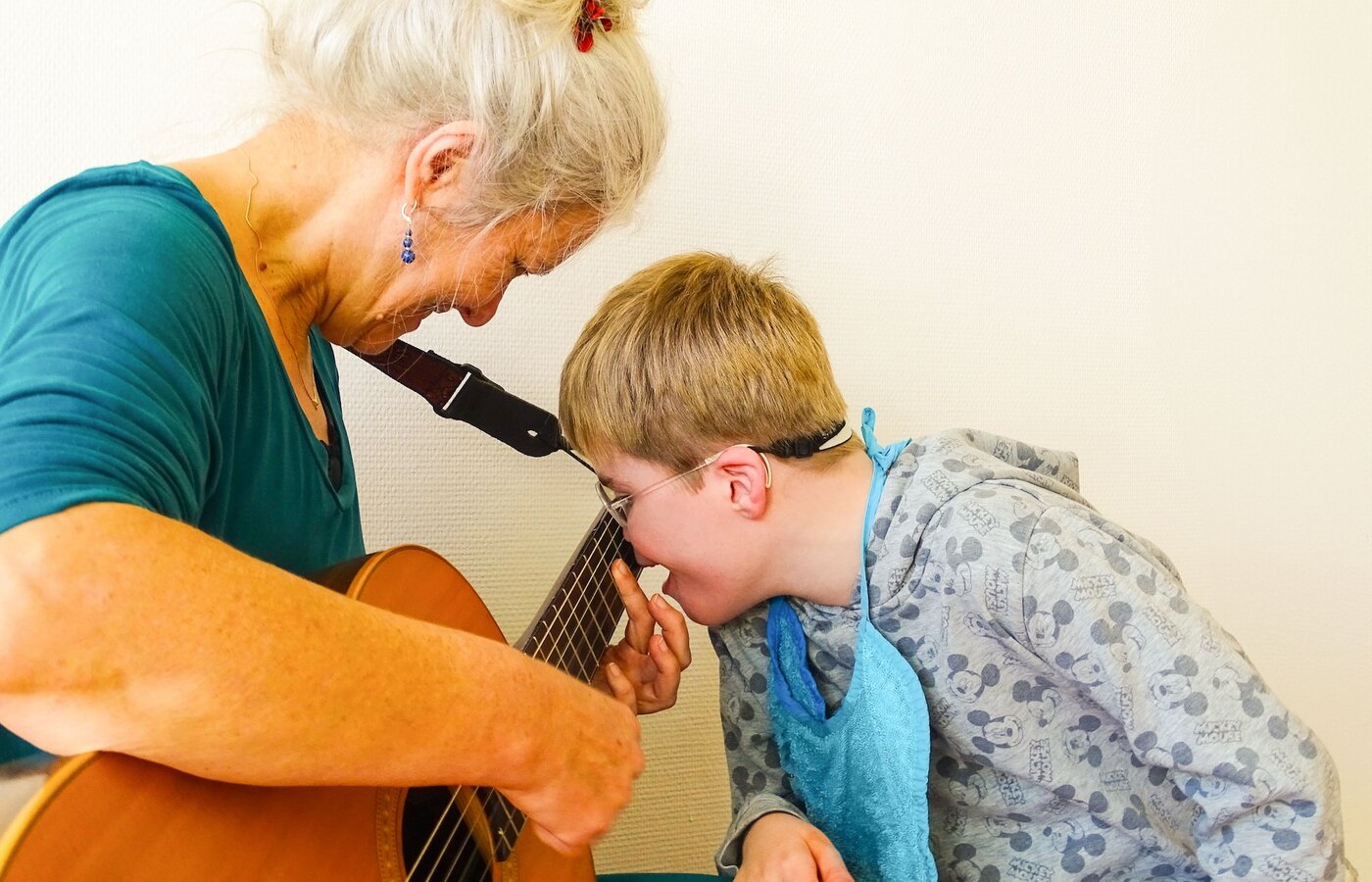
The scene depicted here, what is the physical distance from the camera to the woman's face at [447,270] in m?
0.75

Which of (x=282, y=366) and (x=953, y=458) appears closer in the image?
(x=282, y=366)

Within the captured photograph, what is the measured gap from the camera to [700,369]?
89 cm

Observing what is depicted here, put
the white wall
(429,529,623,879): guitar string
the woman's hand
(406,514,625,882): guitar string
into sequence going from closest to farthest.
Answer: the woman's hand, (406,514,625,882): guitar string, (429,529,623,879): guitar string, the white wall

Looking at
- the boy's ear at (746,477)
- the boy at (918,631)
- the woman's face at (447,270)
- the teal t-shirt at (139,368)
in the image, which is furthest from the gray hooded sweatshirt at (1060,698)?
the teal t-shirt at (139,368)

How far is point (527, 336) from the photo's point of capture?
3.79 feet

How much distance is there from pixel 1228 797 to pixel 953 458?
33 centimetres

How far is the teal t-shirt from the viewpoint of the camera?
0.41m

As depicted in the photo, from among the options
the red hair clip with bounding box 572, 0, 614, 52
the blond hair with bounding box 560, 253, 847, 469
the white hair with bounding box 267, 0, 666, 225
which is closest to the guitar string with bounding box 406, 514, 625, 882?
the blond hair with bounding box 560, 253, 847, 469

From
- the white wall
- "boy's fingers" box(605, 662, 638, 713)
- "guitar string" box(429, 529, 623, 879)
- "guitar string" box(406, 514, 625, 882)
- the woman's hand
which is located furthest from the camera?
the white wall

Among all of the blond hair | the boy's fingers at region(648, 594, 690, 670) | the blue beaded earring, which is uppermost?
the blue beaded earring

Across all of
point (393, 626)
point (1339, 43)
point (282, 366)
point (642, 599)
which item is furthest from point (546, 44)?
point (1339, 43)

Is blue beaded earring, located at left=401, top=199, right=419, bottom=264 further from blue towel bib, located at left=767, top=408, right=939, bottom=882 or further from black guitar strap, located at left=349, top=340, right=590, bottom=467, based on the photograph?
blue towel bib, located at left=767, top=408, right=939, bottom=882

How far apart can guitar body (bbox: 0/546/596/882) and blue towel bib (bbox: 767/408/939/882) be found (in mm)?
255

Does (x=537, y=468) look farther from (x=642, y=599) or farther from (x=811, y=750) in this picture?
(x=811, y=750)
